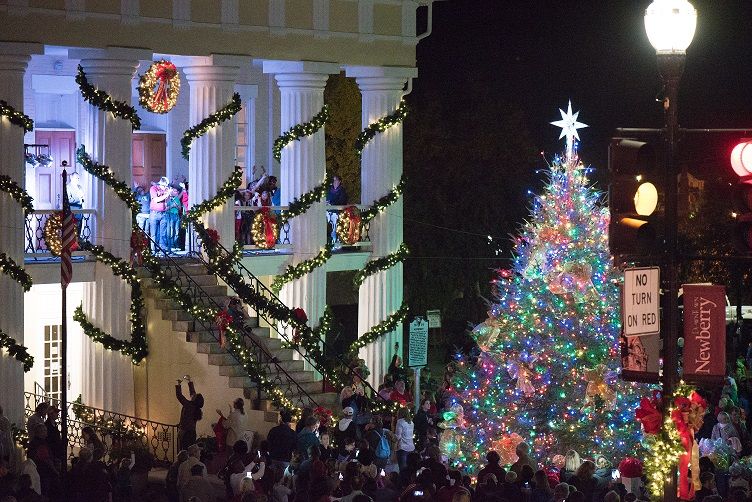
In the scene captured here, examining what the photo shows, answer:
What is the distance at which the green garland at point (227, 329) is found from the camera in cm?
2519

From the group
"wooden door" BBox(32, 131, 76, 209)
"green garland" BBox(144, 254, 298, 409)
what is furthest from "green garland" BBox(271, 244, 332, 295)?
"wooden door" BBox(32, 131, 76, 209)

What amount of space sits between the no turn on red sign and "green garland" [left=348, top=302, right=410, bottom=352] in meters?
17.6

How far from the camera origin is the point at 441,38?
52562mm

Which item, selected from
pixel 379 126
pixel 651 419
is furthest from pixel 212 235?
pixel 651 419

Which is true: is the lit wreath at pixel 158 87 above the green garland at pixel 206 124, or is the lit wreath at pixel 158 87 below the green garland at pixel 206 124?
above

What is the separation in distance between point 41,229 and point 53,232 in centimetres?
64

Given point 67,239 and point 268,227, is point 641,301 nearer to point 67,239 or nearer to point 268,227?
point 67,239

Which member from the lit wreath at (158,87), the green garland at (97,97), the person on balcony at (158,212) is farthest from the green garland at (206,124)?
the green garland at (97,97)

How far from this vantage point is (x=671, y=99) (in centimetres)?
1269

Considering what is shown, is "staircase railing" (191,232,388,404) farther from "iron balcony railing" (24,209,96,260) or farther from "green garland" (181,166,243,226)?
"iron balcony railing" (24,209,96,260)

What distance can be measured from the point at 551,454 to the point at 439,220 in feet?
Result: 81.2

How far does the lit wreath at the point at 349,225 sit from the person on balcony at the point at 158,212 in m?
4.00

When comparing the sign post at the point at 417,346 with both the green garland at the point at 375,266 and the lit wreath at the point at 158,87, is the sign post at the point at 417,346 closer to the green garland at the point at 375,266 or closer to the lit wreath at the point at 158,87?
the green garland at the point at 375,266

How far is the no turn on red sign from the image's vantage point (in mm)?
12992
